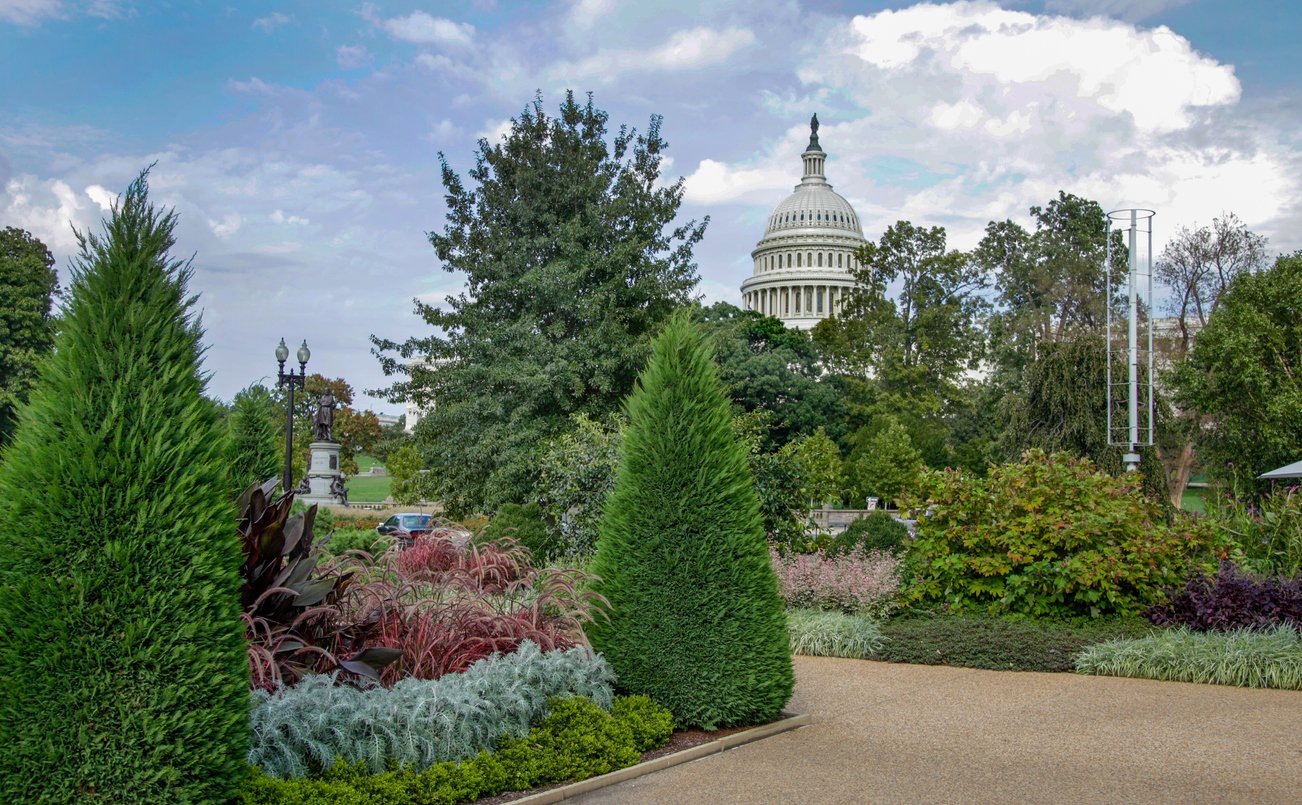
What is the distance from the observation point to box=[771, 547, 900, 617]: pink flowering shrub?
39.3 feet

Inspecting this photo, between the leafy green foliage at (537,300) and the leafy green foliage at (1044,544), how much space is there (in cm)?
983

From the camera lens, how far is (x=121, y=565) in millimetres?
4301

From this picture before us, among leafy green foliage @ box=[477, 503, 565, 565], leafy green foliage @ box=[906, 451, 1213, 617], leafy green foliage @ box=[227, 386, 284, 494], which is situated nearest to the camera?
leafy green foliage @ box=[906, 451, 1213, 617]

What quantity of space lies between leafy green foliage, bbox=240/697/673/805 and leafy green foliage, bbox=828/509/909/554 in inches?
379

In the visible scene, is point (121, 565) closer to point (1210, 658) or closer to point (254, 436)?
point (1210, 658)

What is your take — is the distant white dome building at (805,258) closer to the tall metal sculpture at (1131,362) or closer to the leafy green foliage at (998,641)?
the tall metal sculpture at (1131,362)

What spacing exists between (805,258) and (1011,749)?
348 feet

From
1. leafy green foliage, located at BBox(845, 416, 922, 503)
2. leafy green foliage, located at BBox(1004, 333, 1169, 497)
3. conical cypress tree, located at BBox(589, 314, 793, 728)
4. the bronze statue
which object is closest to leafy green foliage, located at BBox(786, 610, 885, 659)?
conical cypress tree, located at BBox(589, 314, 793, 728)

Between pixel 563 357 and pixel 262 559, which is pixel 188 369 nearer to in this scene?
pixel 262 559

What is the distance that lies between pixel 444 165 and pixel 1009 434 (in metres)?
20.1

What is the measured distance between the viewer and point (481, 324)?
23109mm

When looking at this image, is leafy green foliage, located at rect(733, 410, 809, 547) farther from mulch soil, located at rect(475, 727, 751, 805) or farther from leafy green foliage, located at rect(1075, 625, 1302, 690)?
mulch soil, located at rect(475, 727, 751, 805)

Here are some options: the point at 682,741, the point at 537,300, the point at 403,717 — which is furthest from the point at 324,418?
the point at 403,717

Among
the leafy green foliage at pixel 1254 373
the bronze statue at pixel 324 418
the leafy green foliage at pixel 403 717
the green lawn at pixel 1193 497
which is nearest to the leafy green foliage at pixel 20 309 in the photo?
the bronze statue at pixel 324 418
